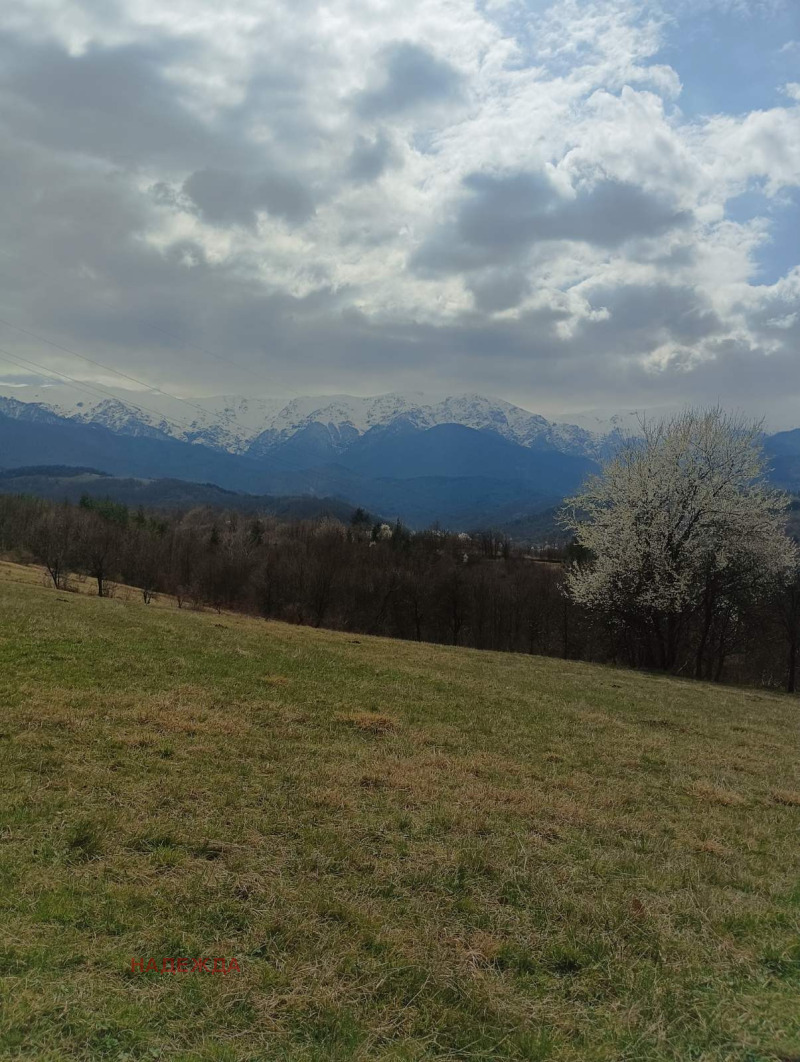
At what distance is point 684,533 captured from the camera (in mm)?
33594

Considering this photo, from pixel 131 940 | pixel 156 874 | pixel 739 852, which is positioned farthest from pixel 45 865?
pixel 739 852

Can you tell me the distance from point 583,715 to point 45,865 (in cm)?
1252

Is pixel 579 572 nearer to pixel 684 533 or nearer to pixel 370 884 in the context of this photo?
pixel 684 533

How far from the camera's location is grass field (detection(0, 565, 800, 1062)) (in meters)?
4.07

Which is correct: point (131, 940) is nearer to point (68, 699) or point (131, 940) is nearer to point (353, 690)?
point (68, 699)

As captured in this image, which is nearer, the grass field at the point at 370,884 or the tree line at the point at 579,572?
the grass field at the point at 370,884

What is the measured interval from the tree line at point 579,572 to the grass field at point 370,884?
76.1 ft

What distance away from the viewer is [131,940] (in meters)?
4.59

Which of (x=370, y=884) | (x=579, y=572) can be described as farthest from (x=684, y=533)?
(x=370, y=884)

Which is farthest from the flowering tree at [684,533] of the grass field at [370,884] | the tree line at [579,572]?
the grass field at [370,884]

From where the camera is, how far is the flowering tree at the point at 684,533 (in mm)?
32969

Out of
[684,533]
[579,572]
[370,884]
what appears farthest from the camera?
[579,572]

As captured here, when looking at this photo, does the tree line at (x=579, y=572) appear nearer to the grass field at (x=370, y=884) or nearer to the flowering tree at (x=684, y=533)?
the flowering tree at (x=684, y=533)

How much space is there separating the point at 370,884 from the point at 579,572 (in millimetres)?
34056
